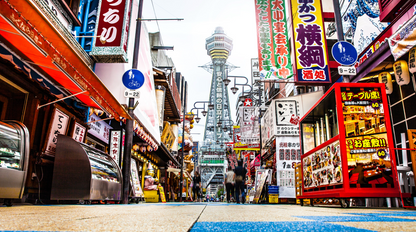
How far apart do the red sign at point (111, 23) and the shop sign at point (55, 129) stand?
2.54 m

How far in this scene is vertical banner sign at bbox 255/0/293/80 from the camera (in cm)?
1067

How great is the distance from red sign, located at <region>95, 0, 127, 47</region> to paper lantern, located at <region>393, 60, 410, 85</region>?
8005 mm

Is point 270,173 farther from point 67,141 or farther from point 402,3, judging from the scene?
point 67,141

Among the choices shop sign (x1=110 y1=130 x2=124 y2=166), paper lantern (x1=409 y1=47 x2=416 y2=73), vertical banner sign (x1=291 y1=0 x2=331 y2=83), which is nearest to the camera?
paper lantern (x1=409 y1=47 x2=416 y2=73)

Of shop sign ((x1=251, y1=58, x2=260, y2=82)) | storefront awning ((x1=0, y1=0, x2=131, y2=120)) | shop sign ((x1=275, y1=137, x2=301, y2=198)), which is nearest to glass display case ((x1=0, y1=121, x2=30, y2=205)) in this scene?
storefront awning ((x1=0, y1=0, x2=131, y2=120))

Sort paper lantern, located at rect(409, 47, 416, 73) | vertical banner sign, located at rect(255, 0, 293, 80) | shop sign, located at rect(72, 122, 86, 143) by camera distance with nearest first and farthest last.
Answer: paper lantern, located at rect(409, 47, 416, 73) < shop sign, located at rect(72, 122, 86, 143) < vertical banner sign, located at rect(255, 0, 293, 80)

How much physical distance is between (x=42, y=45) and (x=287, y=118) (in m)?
12.9

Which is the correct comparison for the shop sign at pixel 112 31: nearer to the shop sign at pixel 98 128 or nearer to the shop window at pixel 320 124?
the shop sign at pixel 98 128

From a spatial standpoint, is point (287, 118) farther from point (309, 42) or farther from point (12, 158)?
point (12, 158)

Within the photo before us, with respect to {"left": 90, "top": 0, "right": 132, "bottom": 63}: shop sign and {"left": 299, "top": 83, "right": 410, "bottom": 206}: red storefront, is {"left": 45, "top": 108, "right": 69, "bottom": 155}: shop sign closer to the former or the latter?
{"left": 90, "top": 0, "right": 132, "bottom": 63}: shop sign

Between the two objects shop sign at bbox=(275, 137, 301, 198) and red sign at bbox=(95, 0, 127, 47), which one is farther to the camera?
shop sign at bbox=(275, 137, 301, 198)

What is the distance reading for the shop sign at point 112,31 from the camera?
838 centimetres

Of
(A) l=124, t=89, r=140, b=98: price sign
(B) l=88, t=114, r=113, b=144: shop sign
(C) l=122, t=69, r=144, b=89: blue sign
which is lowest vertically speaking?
(B) l=88, t=114, r=113, b=144: shop sign

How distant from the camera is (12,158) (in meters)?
4.53
